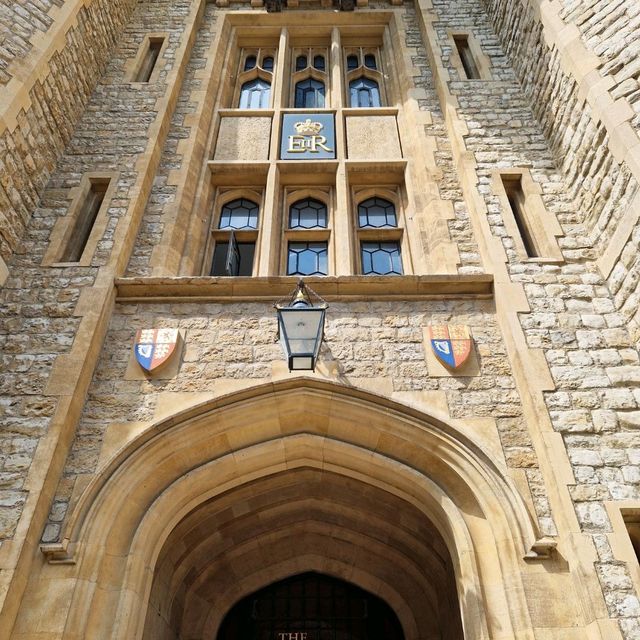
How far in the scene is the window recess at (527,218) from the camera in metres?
5.78

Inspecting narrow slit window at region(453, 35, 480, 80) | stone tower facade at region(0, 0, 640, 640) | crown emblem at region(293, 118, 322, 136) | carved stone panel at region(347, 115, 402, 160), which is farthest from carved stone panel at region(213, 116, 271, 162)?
narrow slit window at region(453, 35, 480, 80)

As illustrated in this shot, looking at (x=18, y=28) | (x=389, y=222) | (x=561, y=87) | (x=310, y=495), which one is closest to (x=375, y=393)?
(x=310, y=495)

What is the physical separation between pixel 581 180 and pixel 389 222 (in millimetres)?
2200

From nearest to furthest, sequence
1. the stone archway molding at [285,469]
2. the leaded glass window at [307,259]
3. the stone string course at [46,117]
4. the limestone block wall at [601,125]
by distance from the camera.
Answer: the stone archway molding at [285,469] < the limestone block wall at [601,125] < the stone string course at [46,117] < the leaded glass window at [307,259]

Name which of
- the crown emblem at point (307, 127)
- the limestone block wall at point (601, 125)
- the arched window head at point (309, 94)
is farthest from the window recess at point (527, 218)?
the arched window head at point (309, 94)

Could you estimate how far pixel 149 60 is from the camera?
8812mm

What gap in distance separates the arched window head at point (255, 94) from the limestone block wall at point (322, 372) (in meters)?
4.70

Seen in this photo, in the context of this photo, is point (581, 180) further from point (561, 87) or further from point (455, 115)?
point (455, 115)

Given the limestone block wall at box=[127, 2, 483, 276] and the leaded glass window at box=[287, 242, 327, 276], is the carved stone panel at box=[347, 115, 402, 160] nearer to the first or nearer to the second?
the limestone block wall at box=[127, 2, 483, 276]

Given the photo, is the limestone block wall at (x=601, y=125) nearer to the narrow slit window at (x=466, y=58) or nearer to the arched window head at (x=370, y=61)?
the narrow slit window at (x=466, y=58)

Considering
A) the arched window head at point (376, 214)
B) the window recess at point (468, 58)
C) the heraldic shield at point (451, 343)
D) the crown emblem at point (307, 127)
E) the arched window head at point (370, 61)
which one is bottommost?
the heraldic shield at point (451, 343)

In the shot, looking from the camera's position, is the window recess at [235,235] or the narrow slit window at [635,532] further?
the window recess at [235,235]

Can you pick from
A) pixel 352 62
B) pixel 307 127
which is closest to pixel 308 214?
pixel 307 127

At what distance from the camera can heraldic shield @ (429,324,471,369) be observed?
493cm
